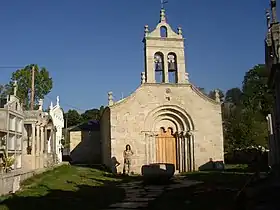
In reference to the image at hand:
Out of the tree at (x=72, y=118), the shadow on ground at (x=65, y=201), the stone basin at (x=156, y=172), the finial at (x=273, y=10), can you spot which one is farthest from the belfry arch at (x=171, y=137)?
the tree at (x=72, y=118)

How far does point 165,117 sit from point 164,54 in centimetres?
457

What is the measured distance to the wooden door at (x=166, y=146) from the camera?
89.0ft

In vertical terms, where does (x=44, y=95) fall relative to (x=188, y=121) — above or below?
above

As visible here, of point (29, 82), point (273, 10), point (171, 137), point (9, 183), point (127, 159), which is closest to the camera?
point (9, 183)

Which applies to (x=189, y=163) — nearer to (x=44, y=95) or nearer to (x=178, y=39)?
(x=178, y=39)

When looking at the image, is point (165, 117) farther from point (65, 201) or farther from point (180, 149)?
point (65, 201)

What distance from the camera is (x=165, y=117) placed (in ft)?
89.5

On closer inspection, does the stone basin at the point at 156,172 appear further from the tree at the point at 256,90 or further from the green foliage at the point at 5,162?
the tree at the point at 256,90

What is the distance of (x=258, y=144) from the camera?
112 ft

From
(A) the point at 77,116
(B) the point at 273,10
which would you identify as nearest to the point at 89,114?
(A) the point at 77,116

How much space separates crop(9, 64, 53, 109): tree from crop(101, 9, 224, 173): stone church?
1994 cm

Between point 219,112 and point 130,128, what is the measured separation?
6700 mm

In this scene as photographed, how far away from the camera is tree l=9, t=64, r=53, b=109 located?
43031mm

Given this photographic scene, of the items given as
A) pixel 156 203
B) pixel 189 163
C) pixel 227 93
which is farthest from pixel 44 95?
pixel 227 93
